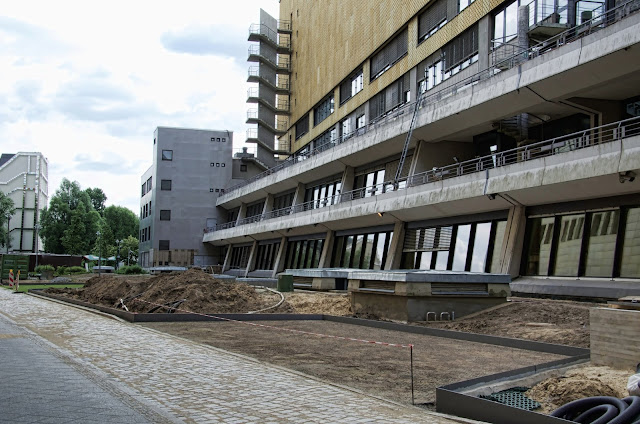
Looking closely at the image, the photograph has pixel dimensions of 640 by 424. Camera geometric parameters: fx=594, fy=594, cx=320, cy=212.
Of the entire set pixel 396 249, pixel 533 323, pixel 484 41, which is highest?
pixel 484 41

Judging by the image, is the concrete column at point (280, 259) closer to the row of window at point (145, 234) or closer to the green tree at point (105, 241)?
the row of window at point (145, 234)

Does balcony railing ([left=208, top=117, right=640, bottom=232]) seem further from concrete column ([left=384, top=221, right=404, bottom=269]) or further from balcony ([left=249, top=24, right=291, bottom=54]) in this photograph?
balcony ([left=249, top=24, right=291, bottom=54])

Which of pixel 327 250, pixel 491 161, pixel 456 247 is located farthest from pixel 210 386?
pixel 327 250

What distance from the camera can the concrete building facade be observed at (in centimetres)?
7169

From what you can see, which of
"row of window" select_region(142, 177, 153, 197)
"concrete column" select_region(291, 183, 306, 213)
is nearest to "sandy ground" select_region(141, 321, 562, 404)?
"concrete column" select_region(291, 183, 306, 213)

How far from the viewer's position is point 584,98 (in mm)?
24266

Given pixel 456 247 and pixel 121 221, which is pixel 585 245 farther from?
pixel 121 221

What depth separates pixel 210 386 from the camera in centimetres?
883

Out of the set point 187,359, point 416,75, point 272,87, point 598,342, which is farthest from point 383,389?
point 272,87

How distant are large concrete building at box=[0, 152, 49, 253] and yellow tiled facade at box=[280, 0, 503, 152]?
48599mm

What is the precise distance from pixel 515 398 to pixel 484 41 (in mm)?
24660

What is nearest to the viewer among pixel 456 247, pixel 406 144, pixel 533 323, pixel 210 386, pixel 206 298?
pixel 210 386

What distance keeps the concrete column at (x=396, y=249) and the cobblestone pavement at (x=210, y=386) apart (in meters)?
20.4

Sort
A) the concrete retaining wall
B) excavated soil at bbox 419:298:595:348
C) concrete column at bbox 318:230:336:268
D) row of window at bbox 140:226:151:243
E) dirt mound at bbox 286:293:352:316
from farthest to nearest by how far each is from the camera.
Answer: row of window at bbox 140:226:151:243, concrete column at bbox 318:230:336:268, dirt mound at bbox 286:293:352:316, excavated soil at bbox 419:298:595:348, the concrete retaining wall
